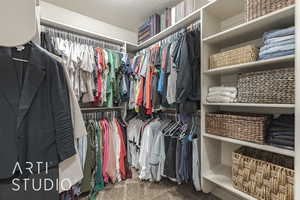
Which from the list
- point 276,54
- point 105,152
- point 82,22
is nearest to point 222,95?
point 276,54

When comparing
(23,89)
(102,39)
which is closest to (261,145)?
(23,89)

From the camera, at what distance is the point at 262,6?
3.45 feet

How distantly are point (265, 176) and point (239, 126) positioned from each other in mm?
374

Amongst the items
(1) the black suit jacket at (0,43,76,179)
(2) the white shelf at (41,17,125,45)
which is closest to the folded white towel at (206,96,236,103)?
(1) the black suit jacket at (0,43,76,179)

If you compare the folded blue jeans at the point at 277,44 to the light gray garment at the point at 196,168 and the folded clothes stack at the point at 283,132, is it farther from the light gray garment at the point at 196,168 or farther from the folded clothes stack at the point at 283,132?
the light gray garment at the point at 196,168

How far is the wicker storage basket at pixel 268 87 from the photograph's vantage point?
3.10 feet

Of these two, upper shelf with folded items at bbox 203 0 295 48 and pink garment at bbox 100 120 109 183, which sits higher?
upper shelf with folded items at bbox 203 0 295 48

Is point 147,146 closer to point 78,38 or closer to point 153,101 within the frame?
Answer: point 153,101

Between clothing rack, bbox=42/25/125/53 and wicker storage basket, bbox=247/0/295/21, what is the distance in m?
1.62

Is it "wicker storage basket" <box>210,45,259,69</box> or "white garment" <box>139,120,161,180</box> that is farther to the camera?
"white garment" <box>139,120,161,180</box>

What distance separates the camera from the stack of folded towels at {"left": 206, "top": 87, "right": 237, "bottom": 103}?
127 centimetres

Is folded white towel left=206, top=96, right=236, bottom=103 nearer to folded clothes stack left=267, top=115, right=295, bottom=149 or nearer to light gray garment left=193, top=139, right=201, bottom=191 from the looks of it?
folded clothes stack left=267, top=115, right=295, bottom=149

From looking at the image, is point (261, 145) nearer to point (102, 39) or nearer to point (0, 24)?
point (0, 24)

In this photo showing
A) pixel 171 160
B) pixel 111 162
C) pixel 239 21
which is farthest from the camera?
pixel 111 162
